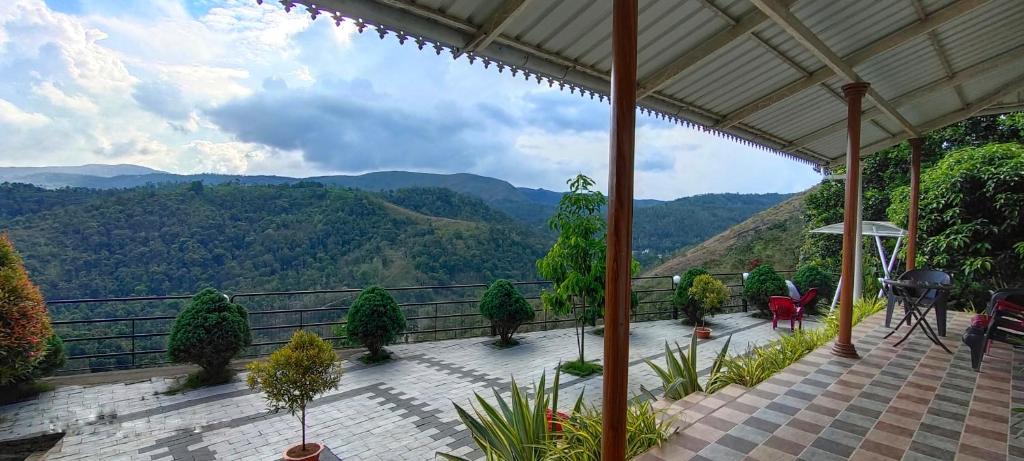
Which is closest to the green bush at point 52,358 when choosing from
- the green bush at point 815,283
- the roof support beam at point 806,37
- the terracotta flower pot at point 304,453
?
the terracotta flower pot at point 304,453

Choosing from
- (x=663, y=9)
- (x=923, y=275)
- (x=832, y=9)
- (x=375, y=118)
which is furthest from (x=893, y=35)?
(x=375, y=118)

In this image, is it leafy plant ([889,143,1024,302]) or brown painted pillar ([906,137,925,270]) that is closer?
leafy plant ([889,143,1024,302])

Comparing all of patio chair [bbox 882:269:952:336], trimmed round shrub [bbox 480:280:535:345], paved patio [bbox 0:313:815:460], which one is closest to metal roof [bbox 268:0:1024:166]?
patio chair [bbox 882:269:952:336]

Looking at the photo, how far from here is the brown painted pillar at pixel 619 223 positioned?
1938 mm

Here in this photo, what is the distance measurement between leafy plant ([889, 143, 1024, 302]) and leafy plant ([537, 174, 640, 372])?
5195mm

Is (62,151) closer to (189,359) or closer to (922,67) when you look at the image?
(189,359)

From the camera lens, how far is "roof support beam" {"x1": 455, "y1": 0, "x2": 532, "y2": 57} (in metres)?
2.32

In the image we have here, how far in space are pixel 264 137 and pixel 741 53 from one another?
2604 centimetres

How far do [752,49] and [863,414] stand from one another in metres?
2.77

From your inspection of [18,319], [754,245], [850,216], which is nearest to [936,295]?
[850,216]

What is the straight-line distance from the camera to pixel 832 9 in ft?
10.9

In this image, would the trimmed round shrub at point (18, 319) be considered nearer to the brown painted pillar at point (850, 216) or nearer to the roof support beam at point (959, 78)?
the brown painted pillar at point (850, 216)

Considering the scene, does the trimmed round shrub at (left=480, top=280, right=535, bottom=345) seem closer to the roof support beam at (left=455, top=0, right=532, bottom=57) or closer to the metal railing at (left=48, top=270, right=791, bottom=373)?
the metal railing at (left=48, top=270, right=791, bottom=373)

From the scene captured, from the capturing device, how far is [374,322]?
6375mm
